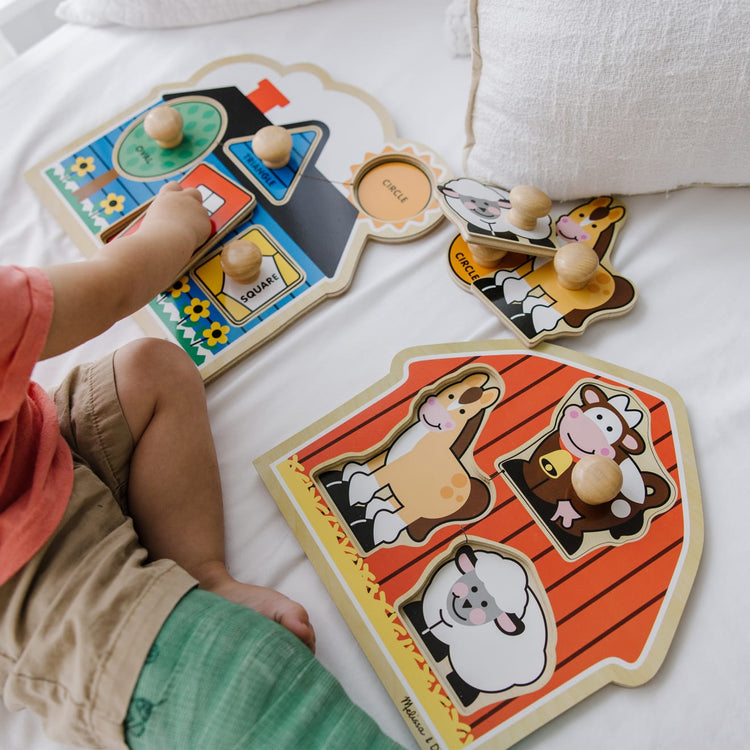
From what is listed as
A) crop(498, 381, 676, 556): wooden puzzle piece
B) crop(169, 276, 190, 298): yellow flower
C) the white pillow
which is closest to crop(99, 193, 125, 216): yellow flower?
crop(169, 276, 190, 298): yellow flower

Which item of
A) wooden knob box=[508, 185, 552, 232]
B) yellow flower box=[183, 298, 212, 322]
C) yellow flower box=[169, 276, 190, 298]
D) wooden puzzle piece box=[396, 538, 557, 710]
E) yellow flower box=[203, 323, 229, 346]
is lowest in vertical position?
wooden puzzle piece box=[396, 538, 557, 710]

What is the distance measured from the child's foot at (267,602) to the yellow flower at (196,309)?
0.26 metres

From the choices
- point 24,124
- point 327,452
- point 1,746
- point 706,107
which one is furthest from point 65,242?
point 706,107

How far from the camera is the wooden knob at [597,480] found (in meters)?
0.62

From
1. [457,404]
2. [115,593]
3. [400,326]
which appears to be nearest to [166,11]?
[400,326]

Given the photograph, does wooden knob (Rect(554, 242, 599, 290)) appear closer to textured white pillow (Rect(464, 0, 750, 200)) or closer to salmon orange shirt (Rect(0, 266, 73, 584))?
textured white pillow (Rect(464, 0, 750, 200))

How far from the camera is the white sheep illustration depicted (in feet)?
1.95

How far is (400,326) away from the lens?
75 centimetres

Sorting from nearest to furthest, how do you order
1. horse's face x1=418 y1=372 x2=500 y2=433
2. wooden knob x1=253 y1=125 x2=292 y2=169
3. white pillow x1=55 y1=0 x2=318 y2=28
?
horse's face x1=418 y1=372 x2=500 y2=433
wooden knob x1=253 y1=125 x2=292 y2=169
white pillow x1=55 y1=0 x2=318 y2=28

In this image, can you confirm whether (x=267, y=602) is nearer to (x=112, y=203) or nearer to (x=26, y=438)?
(x=26, y=438)

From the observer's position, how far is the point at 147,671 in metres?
0.50

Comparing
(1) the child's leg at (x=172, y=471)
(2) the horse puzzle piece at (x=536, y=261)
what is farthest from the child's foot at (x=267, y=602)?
(2) the horse puzzle piece at (x=536, y=261)

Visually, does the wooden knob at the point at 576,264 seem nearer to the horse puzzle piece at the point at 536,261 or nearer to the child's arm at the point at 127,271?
the horse puzzle piece at the point at 536,261

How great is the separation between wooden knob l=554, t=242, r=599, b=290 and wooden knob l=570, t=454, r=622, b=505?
183mm
